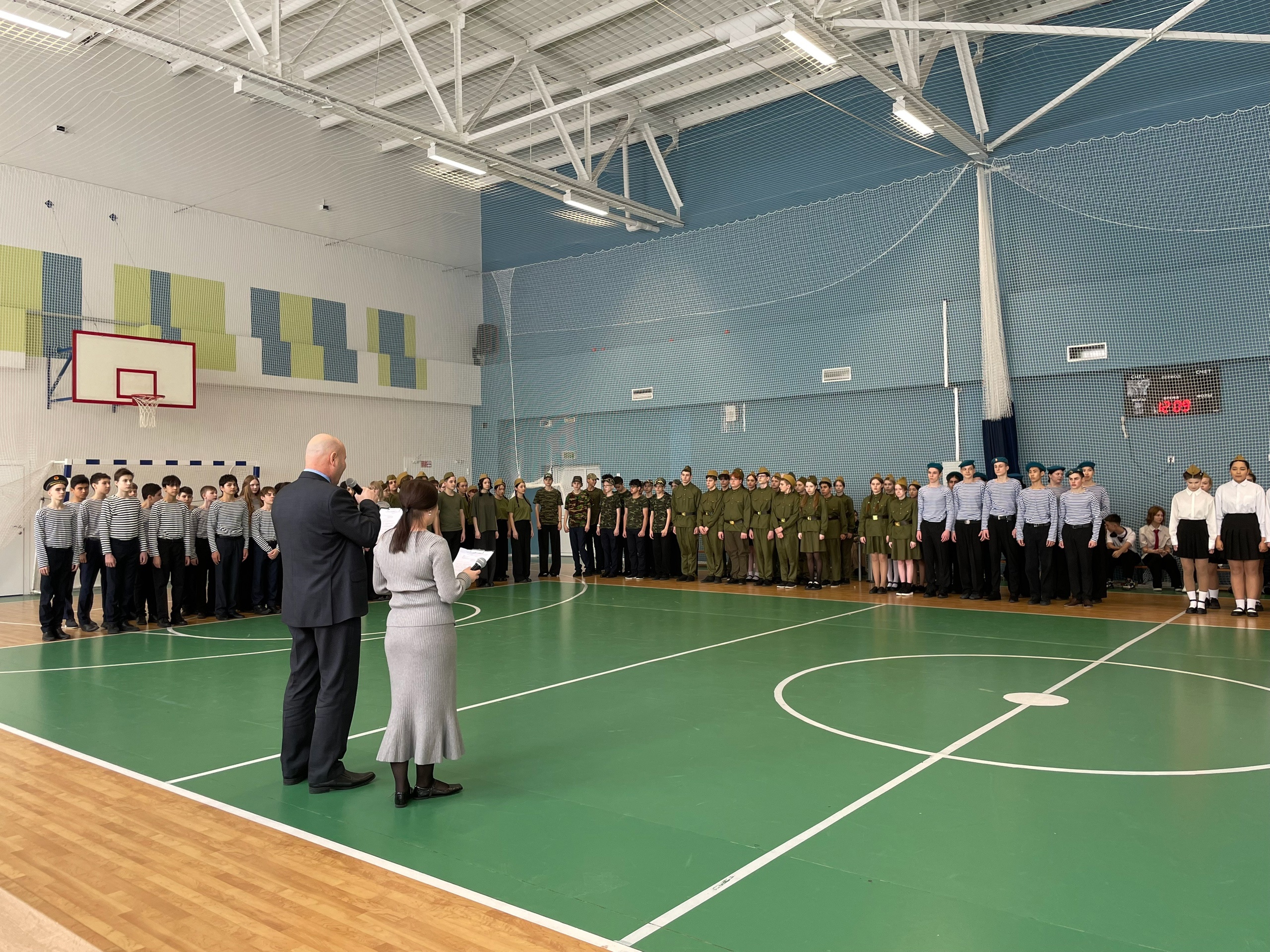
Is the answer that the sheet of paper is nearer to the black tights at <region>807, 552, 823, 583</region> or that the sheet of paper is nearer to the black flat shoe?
the black flat shoe

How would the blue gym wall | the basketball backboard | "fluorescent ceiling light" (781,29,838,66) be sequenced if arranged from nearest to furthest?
"fluorescent ceiling light" (781,29,838,66) < the blue gym wall < the basketball backboard

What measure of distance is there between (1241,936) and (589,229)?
16.6m

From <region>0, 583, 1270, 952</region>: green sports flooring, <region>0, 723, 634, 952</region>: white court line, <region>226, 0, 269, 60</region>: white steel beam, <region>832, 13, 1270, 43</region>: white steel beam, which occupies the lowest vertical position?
<region>0, 583, 1270, 952</region>: green sports flooring

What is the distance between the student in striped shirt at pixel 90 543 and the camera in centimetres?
941

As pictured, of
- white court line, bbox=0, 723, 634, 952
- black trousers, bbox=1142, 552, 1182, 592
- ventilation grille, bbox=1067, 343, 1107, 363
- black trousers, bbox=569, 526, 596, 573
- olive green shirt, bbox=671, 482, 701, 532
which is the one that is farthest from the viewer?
black trousers, bbox=569, 526, 596, 573

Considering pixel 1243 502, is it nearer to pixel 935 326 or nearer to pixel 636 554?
pixel 935 326

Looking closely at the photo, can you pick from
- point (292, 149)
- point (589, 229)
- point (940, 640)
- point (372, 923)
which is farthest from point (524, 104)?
point (372, 923)

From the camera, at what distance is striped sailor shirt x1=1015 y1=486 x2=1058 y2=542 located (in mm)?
10641

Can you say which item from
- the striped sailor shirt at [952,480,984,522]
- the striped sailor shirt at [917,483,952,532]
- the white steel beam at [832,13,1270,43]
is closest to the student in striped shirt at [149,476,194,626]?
the striped sailor shirt at [917,483,952,532]

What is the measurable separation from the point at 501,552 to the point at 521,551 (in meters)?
0.97

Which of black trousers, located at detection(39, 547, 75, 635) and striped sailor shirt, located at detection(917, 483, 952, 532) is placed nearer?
black trousers, located at detection(39, 547, 75, 635)

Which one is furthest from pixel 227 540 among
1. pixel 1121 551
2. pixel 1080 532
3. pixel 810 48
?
pixel 1121 551

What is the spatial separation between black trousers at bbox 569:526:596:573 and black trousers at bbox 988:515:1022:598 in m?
6.80

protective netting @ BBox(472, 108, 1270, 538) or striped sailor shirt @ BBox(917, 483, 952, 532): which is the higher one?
protective netting @ BBox(472, 108, 1270, 538)
